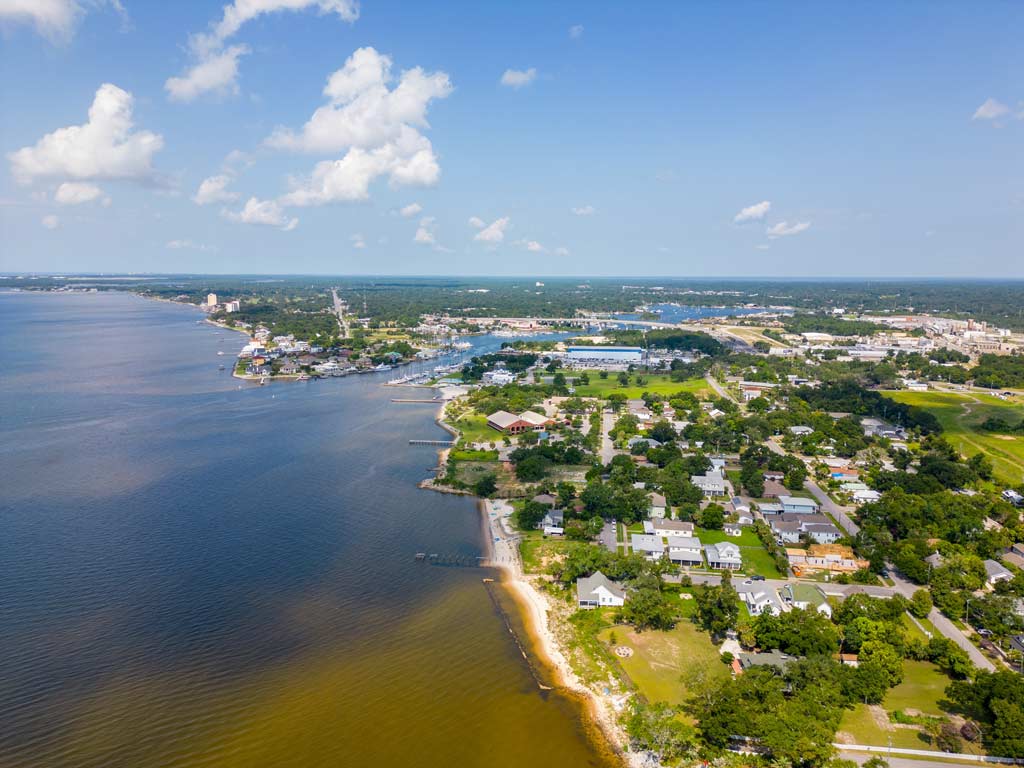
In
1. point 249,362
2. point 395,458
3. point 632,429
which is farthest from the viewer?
point 249,362

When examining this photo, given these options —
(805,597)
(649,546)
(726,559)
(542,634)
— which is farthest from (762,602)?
(542,634)

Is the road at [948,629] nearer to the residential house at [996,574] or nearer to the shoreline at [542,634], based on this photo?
the residential house at [996,574]

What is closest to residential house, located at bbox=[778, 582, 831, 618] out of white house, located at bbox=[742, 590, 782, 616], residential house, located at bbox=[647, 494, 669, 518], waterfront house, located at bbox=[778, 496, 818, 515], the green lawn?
white house, located at bbox=[742, 590, 782, 616]

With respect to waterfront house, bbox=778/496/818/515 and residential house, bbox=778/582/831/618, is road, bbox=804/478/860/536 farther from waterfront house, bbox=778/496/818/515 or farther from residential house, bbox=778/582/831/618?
residential house, bbox=778/582/831/618

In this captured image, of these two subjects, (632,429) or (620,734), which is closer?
(620,734)

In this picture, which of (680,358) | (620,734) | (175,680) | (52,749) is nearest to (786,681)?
(620,734)

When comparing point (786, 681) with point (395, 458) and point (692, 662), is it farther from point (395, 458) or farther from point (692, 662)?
point (395, 458)

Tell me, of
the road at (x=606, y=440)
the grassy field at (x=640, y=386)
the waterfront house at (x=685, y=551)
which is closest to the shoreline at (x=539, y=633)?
the waterfront house at (x=685, y=551)

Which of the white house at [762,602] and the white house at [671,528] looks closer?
the white house at [762,602]
